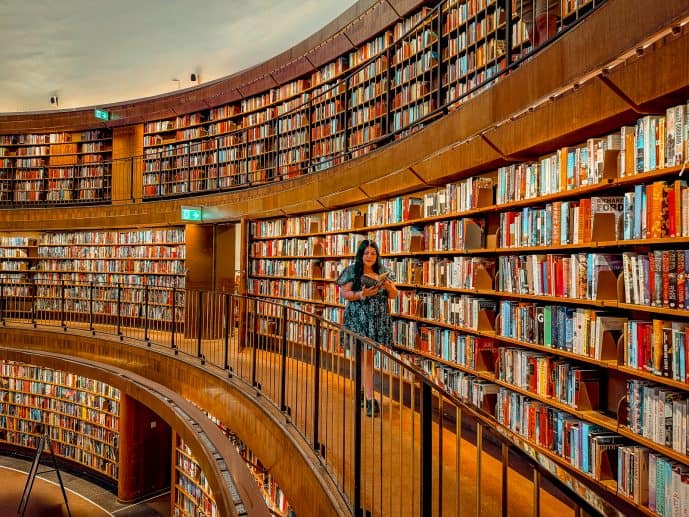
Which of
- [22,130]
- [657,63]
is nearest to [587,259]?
[657,63]

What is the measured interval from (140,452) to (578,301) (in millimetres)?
8179

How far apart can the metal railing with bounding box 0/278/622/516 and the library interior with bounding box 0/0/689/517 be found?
0.06 feet

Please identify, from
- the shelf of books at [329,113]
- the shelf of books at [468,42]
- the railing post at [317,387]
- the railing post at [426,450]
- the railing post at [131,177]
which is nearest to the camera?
the railing post at [426,450]

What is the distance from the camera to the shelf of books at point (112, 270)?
31.0 ft

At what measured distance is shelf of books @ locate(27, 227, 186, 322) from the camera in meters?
9.45

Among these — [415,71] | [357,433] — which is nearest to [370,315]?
[357,433]

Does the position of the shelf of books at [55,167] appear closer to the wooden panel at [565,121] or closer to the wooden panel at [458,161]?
the wooden panel at [458,161]

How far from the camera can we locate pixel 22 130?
11.8 metres

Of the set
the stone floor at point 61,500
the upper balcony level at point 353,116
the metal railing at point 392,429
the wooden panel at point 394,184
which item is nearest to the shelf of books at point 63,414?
the stone floor at point 61,500

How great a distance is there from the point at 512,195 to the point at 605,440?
1.50 meters

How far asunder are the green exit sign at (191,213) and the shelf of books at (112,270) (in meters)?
1.01

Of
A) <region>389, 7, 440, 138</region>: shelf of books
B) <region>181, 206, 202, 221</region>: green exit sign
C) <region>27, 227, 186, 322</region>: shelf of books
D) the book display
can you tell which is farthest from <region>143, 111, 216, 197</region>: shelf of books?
<region>389, 7, 440, 138</region>: shelf of books

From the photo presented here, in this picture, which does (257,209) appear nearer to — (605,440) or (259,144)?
(259,144)

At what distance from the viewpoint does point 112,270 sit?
405 inches
